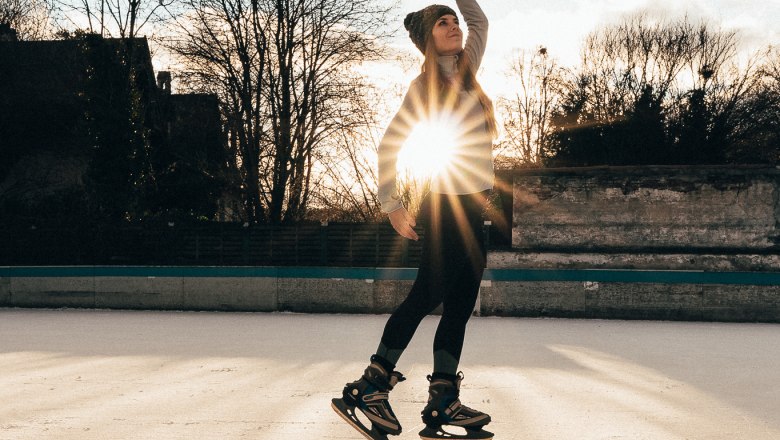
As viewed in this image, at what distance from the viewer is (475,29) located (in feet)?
9.66

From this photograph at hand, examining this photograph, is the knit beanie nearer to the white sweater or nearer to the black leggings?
the white sweater

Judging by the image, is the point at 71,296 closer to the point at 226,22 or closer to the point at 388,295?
the point at 388,295

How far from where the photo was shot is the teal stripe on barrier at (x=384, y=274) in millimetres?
10562

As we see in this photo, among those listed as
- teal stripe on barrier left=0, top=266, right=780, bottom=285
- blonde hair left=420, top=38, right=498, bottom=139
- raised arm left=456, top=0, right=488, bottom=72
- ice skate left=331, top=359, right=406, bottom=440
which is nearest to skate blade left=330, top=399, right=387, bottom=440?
ice skate left=331, top=359, right=406, bottom=440

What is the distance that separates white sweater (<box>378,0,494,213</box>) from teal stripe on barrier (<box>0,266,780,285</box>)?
8268mm

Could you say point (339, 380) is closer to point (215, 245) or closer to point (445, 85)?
point (445, 85)

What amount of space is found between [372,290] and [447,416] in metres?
8.67

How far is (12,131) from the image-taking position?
22672 mm

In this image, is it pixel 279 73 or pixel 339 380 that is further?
pixel 279 73

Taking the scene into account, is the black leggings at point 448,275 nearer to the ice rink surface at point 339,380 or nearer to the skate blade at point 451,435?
the skate blade at point 451,435

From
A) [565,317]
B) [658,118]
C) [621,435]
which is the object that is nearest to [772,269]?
[565,317]

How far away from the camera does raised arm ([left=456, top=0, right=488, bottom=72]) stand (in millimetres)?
2918

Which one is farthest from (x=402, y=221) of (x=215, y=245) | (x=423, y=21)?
(x=215, y=245)

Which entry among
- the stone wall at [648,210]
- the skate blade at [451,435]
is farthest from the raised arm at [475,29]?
the stone wall at [648,210]
